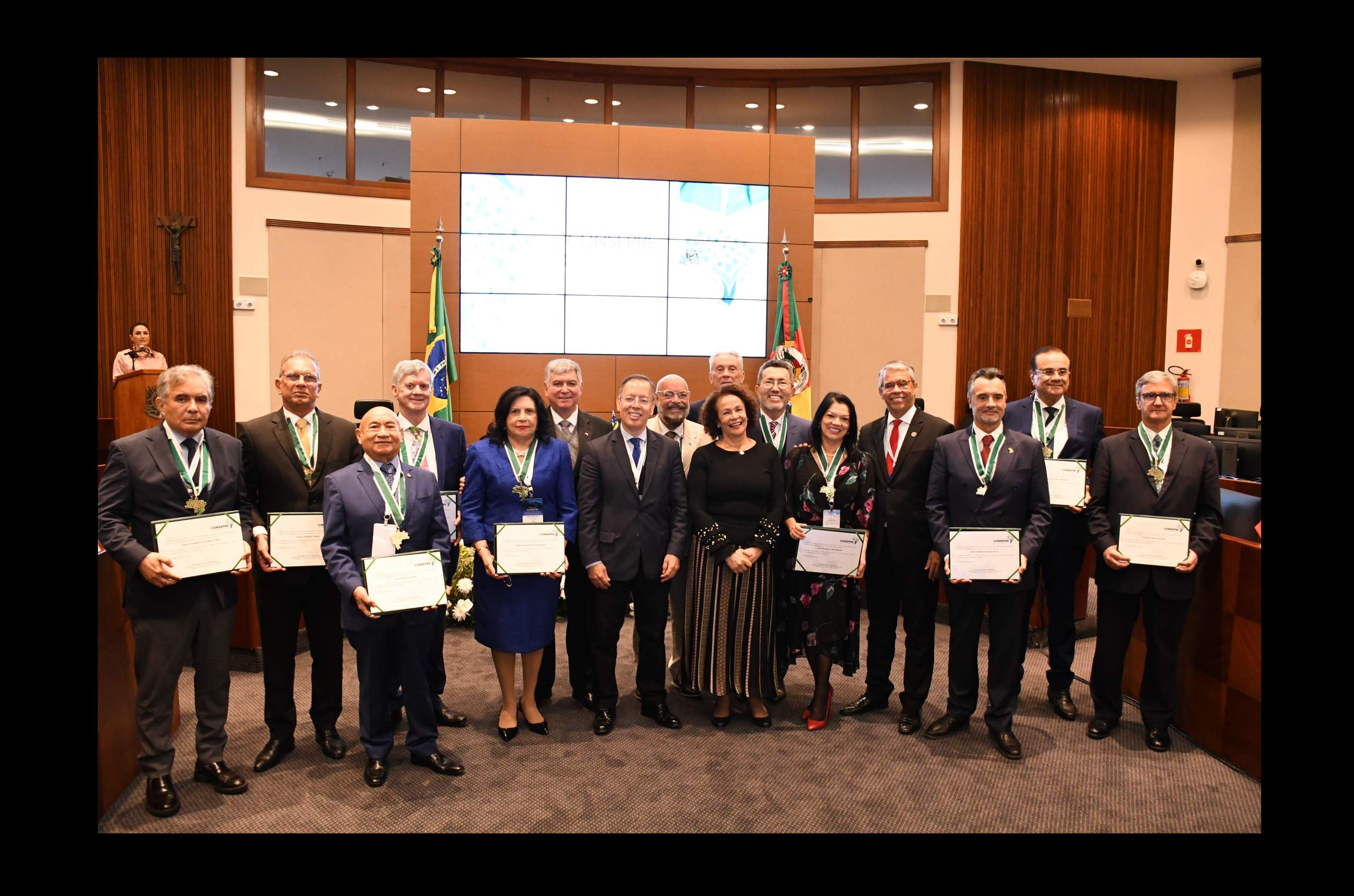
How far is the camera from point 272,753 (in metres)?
3.35

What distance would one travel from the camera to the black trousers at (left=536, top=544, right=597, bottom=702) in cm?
386

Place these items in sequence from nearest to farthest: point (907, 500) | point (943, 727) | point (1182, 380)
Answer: point (943, 727)
point (907, 500)
point (1182, 380)

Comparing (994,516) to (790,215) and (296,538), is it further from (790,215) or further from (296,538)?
(790,215)

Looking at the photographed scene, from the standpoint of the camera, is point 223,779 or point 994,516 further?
point 994,516

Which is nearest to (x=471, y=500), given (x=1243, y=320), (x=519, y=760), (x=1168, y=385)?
(x=519, y=760)

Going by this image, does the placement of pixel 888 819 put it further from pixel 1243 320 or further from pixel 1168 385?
pixel 1243 320

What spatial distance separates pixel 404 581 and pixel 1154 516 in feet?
10.3

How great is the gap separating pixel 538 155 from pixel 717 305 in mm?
2294

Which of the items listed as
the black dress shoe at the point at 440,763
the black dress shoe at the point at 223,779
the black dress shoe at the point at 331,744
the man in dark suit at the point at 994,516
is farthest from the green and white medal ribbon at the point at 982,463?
the black dress shoe at the point at 223,779

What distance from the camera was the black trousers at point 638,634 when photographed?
3.78 metres

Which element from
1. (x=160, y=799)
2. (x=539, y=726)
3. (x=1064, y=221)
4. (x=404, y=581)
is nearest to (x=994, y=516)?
(x=539, y=726)

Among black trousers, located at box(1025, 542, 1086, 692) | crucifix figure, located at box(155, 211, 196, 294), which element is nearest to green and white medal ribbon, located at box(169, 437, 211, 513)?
black trousers, located at box(1025, 542, 1086, 692)

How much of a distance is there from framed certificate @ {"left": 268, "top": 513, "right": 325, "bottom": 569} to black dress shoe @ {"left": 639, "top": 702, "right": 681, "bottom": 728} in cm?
164

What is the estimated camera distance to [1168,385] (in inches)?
143
